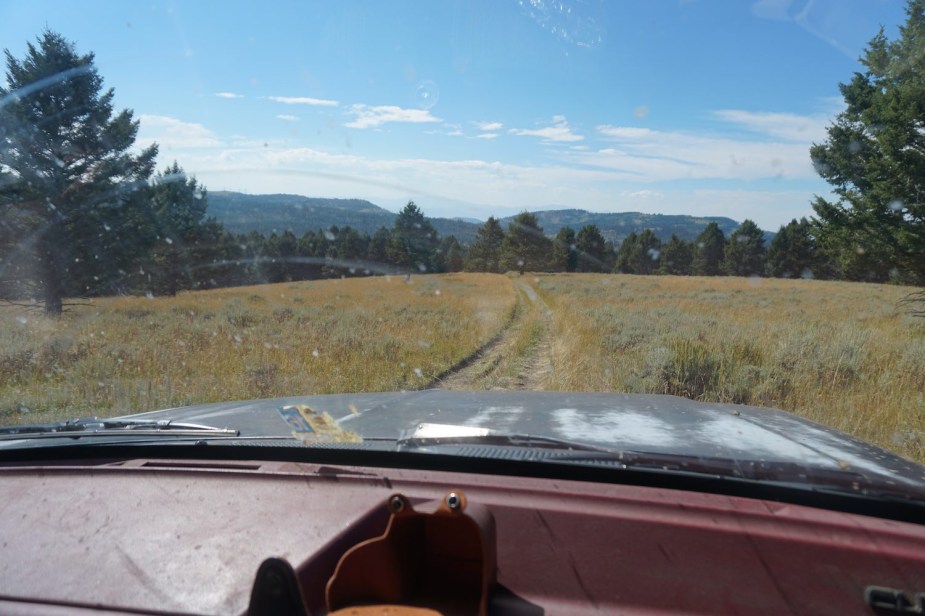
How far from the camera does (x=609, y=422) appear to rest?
305 cm

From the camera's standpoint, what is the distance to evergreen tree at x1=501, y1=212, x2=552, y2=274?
62625mm

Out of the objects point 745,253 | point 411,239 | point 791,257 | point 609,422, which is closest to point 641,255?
point 745,253

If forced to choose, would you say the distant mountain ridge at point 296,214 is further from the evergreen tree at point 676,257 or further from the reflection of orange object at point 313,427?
the evergreen tree at point 676,257

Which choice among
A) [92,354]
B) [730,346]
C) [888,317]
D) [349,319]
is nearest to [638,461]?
[730,346]

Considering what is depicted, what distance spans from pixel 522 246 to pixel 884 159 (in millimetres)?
48346

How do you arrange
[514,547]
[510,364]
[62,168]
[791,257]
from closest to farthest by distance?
[514,547] < [510,364] < [62,168] < [791,257]

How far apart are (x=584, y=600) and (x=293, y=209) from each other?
2621 centimetres

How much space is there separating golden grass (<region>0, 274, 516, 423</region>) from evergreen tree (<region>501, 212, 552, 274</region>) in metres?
41.2

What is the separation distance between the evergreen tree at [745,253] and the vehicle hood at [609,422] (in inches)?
2829

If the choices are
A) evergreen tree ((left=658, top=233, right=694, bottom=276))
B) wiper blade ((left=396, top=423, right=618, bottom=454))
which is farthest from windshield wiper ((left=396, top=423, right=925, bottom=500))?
evergreen tree ((left=658, top=233, right=694, bottom=276))

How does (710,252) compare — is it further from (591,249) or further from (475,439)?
(475,439)

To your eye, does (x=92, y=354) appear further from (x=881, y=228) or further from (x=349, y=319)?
(x=881, y=228)

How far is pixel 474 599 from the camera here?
66.2 inches

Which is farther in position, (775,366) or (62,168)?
(62,168)
